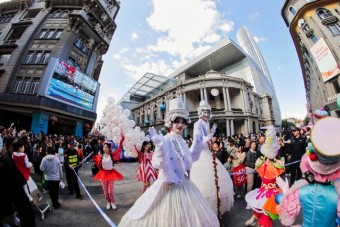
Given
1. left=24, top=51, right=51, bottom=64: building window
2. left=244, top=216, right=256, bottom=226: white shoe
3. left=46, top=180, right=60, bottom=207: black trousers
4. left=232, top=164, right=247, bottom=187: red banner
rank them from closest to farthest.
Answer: left=244, top=216, right=256, bottom=226: white shoe < left=46, top=180, right=60, bottom=207: black trousers < left=232, top=164, right=247, bottom=187: red banner < left=24, top=51, right=51, bottom=64: building window

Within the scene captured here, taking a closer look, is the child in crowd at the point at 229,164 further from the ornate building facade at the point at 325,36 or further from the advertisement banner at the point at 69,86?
the advertisement banner at the point at 69,86

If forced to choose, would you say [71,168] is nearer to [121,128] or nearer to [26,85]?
[121,128]

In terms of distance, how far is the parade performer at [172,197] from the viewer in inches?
71.2

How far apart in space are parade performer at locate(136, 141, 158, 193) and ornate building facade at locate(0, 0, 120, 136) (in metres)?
16.1

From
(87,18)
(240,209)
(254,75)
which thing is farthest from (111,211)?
(254,75)

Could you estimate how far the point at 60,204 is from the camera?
4.64 meters

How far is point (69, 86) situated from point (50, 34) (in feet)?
23.2

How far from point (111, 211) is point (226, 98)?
97.1ft

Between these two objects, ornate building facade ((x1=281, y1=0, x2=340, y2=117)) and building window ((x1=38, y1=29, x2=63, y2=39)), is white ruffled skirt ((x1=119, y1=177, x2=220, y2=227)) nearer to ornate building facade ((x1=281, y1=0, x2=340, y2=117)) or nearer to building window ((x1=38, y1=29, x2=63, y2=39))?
ornate building facade ((x1=281, y1=0, x2=340, y2=117))

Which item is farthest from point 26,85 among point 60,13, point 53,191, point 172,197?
point 172,197

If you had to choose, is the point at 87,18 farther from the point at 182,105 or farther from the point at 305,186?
the point at 305,186

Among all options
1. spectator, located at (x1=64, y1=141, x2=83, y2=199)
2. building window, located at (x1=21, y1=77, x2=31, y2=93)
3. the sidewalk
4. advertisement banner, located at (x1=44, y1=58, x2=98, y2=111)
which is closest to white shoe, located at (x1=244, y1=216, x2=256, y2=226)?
the sidewalk

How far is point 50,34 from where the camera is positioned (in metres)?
20.4

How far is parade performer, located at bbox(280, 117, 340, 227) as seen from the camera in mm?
1416
